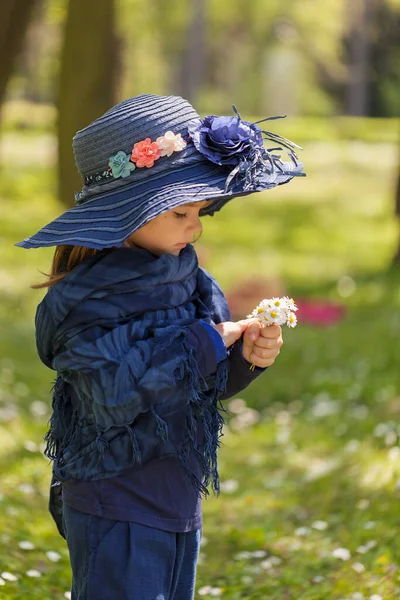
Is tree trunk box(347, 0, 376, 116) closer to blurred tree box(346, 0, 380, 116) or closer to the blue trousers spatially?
blurred tree box(346, 0, 380, 116)

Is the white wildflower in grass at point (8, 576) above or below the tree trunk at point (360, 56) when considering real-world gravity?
below

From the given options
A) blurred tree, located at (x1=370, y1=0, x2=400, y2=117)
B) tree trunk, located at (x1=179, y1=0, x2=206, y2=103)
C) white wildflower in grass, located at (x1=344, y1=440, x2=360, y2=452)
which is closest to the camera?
white wildflower in grass, located at (x1=344, y1=440, x2=360, y2=452)

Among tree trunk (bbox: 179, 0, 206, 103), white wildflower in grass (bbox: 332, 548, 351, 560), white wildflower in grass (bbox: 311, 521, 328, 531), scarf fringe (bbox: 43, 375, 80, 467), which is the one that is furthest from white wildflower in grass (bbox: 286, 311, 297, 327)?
tree trunk (bbox: 179, 0, 206, 103)

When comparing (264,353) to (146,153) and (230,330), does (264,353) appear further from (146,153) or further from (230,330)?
(146,153)

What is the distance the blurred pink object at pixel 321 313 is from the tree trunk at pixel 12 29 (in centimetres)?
489

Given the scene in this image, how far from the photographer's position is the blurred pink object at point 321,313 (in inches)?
427

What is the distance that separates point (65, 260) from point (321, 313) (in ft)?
27.1

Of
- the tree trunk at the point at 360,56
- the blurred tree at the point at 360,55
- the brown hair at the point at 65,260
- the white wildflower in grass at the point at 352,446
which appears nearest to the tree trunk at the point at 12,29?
the white wildflower in grass at the point at 352,446

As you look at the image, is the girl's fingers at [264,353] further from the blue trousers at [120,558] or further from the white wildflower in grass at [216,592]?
the white wildflower in grass at [216,592]

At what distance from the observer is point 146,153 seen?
289 cm

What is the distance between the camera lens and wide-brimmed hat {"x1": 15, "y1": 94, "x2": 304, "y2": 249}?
2.86 meters

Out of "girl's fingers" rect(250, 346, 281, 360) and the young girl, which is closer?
the young girl

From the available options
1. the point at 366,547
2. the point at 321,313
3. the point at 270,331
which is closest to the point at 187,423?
the point at 270,331

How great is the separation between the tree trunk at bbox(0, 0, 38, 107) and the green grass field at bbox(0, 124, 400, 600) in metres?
2.74
